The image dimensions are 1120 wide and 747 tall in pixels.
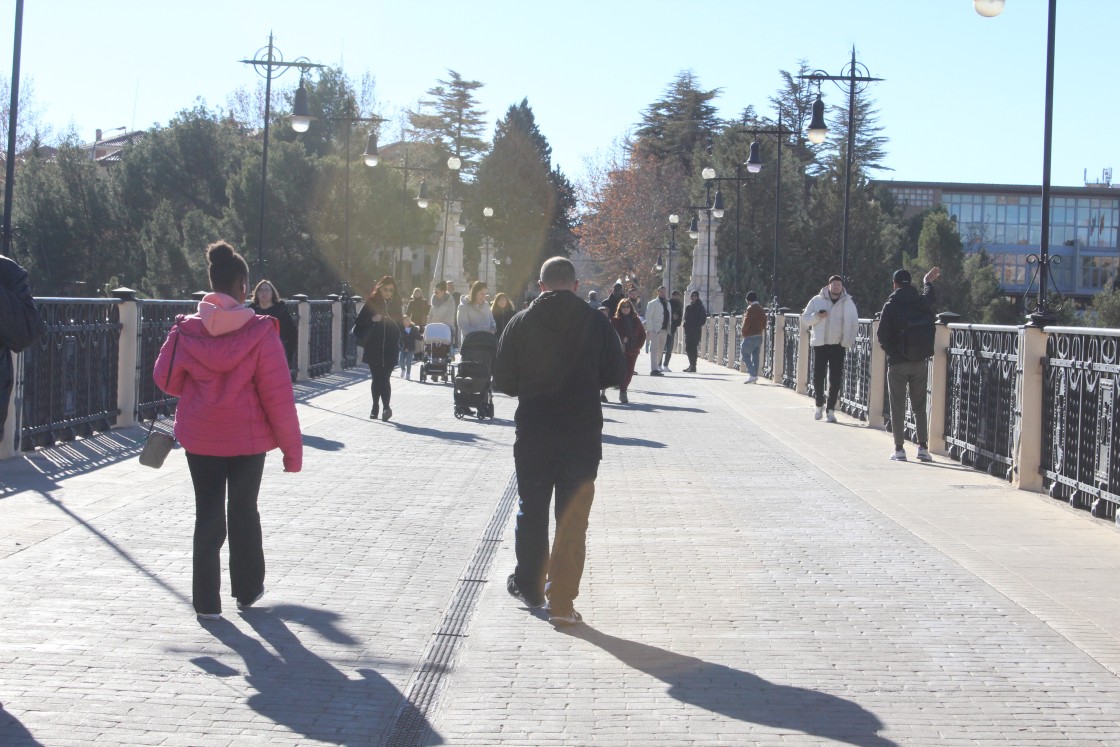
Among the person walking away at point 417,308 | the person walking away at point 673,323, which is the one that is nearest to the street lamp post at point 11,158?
the person walking away at point 417,308

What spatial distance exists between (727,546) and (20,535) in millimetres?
4327

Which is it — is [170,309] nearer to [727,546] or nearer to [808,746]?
[727,546]

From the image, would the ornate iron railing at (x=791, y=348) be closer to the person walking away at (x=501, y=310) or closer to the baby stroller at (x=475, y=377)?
the person walking away at (x=501, y=310)

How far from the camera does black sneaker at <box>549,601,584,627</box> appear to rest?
6.49 meters

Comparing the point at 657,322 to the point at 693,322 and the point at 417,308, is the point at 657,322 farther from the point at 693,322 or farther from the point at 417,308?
the point at 417,308

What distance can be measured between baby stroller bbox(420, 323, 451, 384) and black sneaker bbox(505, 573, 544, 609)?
1674cm

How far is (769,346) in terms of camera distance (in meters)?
31.5

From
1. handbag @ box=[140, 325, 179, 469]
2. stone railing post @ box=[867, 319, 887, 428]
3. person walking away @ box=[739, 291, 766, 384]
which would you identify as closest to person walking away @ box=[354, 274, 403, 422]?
stone railing post @ box=[867, 319, 887, 428]

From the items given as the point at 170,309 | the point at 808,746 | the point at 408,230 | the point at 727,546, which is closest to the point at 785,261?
the point at 408,230

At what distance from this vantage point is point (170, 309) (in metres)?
16.2

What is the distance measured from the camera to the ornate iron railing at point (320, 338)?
2669 cm

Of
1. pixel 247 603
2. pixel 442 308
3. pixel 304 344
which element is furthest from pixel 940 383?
pixel 304 344

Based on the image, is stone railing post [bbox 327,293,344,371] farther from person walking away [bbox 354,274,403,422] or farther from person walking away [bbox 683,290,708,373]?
person walking away [bbox 354,274,403,422]

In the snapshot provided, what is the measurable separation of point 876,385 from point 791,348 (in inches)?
368
